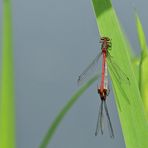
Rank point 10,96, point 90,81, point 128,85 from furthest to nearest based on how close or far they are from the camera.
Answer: point 90,81 → point 128,85 → point 10,96

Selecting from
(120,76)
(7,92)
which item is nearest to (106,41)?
(120,76)

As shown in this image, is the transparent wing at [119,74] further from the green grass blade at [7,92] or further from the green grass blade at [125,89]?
the green grass blade at [7,92]

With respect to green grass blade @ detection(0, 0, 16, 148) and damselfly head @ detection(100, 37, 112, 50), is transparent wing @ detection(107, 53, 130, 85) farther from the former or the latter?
green grass blade @ detection(0, 0, 16, 148)

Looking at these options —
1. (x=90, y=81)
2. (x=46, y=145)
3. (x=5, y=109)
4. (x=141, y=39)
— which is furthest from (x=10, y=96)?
(x=141, y=39)

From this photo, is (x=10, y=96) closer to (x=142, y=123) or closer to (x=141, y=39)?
(x=142, y=123)

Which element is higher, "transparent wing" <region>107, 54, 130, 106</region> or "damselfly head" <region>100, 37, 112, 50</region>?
"damselfly head" <region>100, 37, 112, 50</region>

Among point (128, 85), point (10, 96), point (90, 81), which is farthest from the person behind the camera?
point (90, 81)

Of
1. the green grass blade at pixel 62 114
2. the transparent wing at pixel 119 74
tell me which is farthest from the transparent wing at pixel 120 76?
the green grass blade at pixel 62 114

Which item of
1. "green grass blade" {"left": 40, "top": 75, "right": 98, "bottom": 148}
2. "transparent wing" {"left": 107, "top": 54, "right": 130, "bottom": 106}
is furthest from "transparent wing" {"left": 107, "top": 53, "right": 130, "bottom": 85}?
"green grass blade" {"left": 40, "top": 75, "right": 98, "bottom": 148}

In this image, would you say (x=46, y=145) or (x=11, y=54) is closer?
(x=11, y=54)
